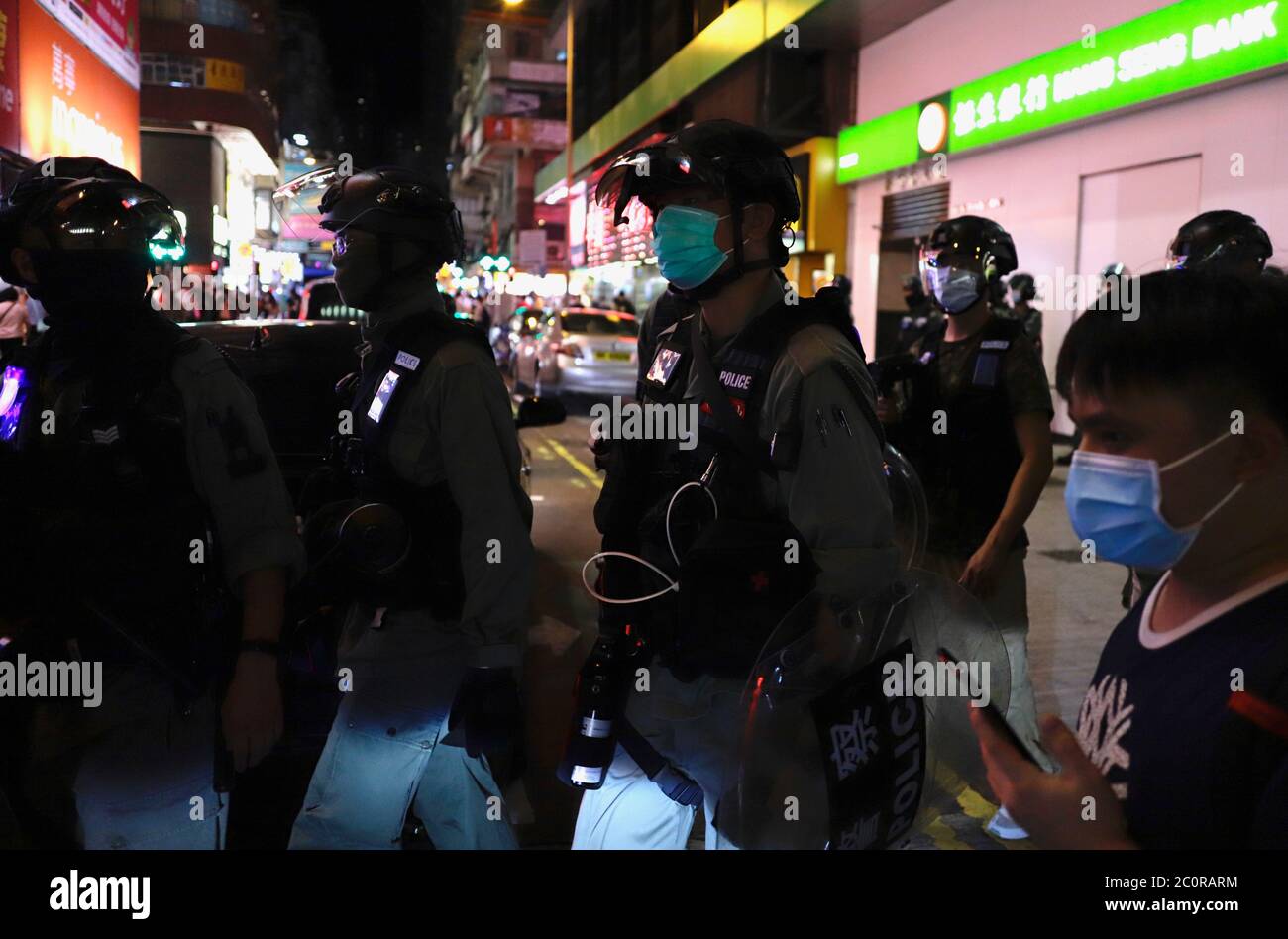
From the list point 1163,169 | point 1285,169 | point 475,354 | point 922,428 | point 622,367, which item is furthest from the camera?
point 622,367

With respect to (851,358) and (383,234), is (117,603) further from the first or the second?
(851,358)

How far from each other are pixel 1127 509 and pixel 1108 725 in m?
0.29

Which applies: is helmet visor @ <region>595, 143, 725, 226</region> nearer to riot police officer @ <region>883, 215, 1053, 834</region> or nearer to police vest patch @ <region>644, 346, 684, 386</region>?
police vest patch @ <region>644, 346, 684, 386</region>

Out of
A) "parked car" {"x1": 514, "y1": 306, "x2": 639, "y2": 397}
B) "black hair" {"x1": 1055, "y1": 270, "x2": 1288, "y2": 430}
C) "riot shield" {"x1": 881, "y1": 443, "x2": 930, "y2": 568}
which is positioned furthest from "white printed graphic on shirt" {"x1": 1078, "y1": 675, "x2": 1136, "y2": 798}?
"parked car" {"x1": 514, "y1": 306, "x2": 639, "y2": 397}

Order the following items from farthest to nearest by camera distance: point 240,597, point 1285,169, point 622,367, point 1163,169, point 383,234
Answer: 1. point 622,367
2. point 1163,169
3. point 1285,169
4. point 383,234
5. point 240,597

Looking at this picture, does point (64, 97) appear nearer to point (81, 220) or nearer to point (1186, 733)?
point (81, 220)

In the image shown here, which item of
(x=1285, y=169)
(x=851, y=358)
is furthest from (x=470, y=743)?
(x=1285, y=169)

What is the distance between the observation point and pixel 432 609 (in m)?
2.69

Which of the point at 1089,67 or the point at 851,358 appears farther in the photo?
the point at 1089,67

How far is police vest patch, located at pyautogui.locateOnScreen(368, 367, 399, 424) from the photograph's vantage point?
264 cm

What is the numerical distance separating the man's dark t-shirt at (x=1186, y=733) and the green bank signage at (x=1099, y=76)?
10.4 m

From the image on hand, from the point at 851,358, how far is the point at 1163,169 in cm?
1194

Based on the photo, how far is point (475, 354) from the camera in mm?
2703

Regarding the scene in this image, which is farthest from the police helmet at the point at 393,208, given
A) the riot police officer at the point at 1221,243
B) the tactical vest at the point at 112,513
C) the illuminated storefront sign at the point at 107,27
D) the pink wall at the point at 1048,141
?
the illuminated storefront sign at the point at 107,27
